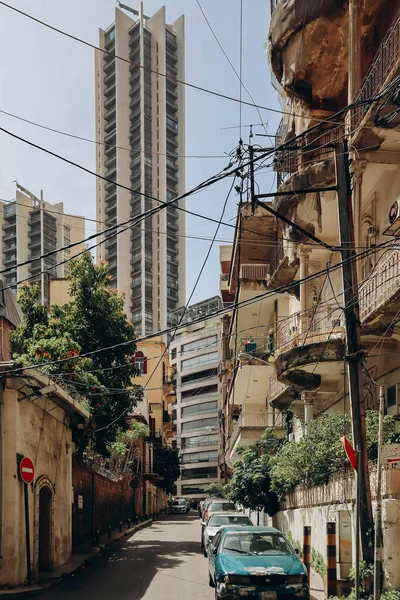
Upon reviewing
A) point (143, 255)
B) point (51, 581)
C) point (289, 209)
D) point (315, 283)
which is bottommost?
point (51, 581)

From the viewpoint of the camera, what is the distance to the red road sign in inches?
613

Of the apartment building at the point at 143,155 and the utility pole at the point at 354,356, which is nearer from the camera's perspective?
the utility pole at the point at 354,356

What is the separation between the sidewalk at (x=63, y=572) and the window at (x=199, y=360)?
7158cm

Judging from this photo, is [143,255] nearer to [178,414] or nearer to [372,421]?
[178,414]

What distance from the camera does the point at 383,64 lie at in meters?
14.3

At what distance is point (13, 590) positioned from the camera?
46.8 feet

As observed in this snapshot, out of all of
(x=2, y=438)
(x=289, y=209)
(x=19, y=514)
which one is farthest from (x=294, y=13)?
(x=19, y=514)

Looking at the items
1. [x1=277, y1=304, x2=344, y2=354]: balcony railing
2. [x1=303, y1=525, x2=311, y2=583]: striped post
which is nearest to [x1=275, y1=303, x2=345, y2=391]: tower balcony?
[x1=277, y1=304, x2=344, y2=354]: balcony railing

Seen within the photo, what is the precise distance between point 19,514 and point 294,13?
50.9 feet

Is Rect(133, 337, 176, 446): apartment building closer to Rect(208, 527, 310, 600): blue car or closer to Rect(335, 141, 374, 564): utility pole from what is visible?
Rect(208, 527, 310, 600): blue car

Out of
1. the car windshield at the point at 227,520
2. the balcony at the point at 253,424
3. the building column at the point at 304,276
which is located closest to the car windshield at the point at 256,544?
the building column at the point at 304,276

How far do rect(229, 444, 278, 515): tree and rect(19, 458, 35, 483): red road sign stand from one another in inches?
377

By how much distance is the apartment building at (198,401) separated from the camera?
326 ft

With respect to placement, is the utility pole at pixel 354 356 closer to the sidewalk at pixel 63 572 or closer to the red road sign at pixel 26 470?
the sidewalk at pixel 63 572
